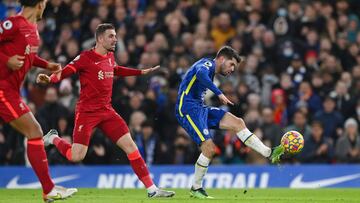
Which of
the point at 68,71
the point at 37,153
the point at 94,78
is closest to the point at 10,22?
the point at 37,153

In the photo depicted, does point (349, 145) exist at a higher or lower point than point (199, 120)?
lower

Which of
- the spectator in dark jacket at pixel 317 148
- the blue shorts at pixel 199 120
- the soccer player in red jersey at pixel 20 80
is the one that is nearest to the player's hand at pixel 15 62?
the soccer player in red jersey at pixel 20 80

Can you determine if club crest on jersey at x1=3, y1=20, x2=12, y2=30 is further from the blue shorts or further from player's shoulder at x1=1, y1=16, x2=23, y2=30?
the blue shorts

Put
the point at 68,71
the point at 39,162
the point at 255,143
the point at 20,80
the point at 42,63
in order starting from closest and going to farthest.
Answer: the point at 39,162 < the point at 20,80 < the point at 42,63 < the point at 68,71 < the point at 255,143

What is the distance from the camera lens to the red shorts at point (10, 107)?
11.0m

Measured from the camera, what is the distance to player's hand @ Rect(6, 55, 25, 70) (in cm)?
1099

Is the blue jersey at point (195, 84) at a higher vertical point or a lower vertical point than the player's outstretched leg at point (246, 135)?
higher

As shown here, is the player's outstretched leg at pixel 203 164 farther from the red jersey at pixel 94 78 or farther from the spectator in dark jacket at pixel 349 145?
the spectator in dark jacket at pixel 349 145

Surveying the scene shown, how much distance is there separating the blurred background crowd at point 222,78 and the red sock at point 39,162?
26.4 feet

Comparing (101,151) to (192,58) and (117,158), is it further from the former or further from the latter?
(192,58)

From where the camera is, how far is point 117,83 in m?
21.1

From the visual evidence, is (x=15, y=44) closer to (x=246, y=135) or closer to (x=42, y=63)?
(x=42, y=63)

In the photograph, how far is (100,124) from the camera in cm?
1405

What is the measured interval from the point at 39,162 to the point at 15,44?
58.8 inches
